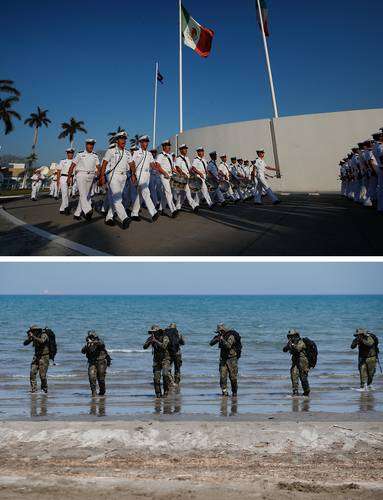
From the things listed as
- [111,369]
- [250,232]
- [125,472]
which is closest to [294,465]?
[125,472]

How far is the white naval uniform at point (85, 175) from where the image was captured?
542 inches

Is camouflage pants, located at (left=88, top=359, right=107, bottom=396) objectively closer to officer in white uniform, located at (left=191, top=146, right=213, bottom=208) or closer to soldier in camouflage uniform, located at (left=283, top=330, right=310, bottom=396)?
soldier in camouflage uniform, located at (left=283, top=330, right=310, bottom=396)

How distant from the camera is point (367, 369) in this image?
14.7 meters

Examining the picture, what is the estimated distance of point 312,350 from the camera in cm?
1341

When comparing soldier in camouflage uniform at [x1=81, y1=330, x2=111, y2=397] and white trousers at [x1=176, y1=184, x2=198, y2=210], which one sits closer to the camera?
soldier in camouflage uniform at [x1=81, y1=330, x2=111, y2=397]

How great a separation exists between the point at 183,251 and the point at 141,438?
9.01ft

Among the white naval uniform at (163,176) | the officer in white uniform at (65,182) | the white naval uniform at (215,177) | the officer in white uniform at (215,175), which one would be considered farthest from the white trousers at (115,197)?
the white naval uniform at (215,177)

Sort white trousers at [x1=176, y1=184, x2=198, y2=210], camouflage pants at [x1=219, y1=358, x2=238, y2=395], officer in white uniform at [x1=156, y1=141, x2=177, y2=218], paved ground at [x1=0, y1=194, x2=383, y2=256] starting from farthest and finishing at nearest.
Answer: white trousers at [x1=176, y1=184, x2=198, y2=210] < officer in white uniform at [x1=156, y1=141, x2=177, y2=218] < camouflage pants at [x1=219, y1=358, x2=238, y2=395] < paved ground at [x1=0, y1=194, x2=383, y2=256]

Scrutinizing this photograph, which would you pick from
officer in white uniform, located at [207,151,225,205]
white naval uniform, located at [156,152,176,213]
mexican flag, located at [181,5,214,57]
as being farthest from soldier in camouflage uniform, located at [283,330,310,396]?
mexican flag, located at [181,5,214,57]

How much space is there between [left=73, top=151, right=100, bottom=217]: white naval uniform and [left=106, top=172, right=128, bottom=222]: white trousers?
617mm

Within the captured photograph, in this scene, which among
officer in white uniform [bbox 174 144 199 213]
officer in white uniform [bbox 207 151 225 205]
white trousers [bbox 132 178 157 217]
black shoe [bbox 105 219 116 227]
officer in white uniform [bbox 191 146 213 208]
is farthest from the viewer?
officer in white uniform [bbox 207 151 225 205]

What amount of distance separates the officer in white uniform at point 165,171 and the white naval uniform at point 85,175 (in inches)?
75.9

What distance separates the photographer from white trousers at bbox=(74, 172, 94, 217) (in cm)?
1366

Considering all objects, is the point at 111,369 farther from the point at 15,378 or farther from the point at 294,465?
the point at 294,465
